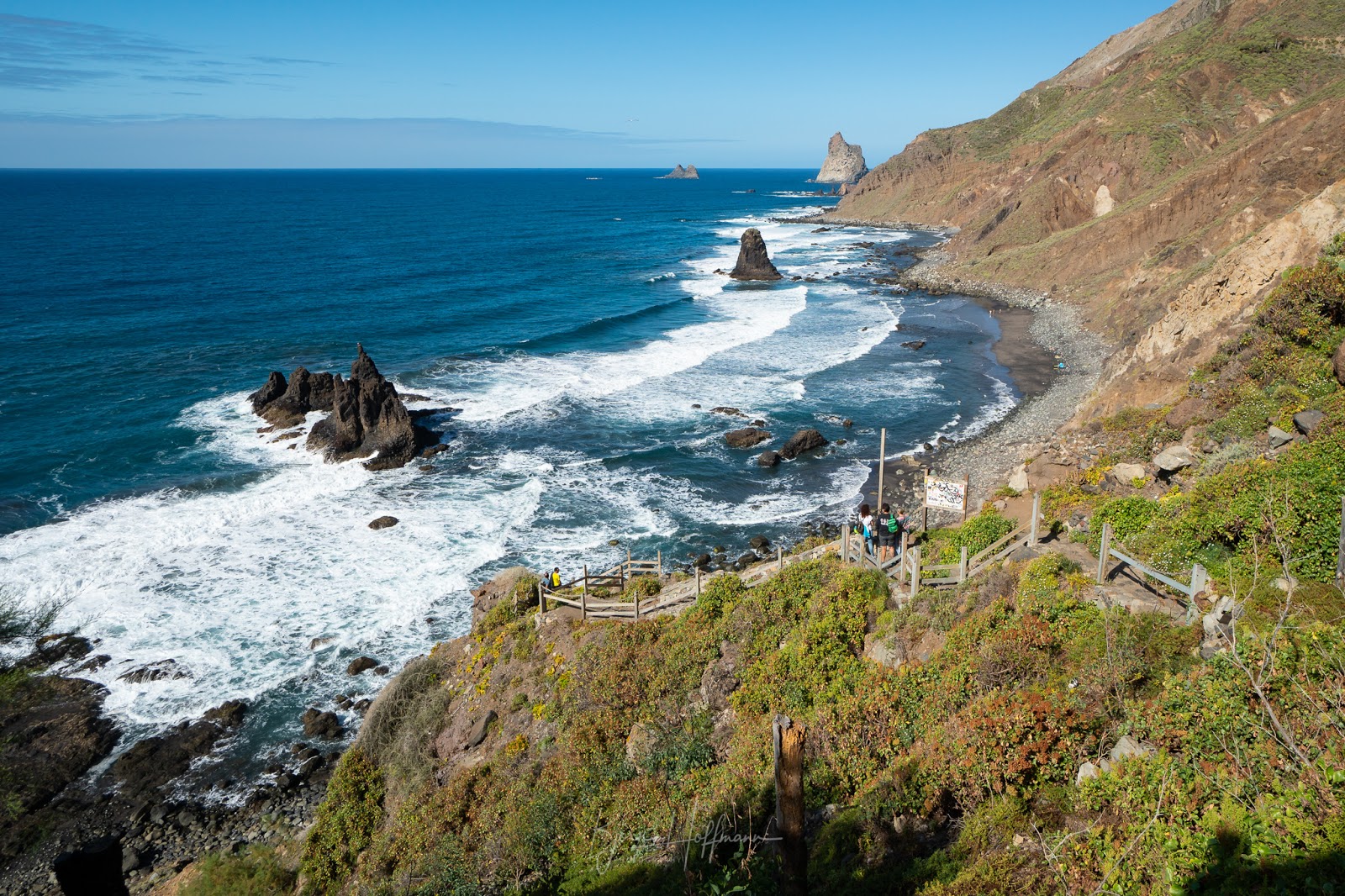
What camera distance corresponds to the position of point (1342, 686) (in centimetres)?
717

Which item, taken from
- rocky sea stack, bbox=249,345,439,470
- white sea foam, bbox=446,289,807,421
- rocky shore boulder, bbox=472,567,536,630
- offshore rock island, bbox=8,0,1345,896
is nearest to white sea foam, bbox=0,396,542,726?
offshore rock island, bbox=8,0,1345,896

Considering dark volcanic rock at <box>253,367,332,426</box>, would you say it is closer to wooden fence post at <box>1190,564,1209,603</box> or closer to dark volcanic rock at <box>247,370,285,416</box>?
dark volcanic rock at <box>247,370,285,416</box>

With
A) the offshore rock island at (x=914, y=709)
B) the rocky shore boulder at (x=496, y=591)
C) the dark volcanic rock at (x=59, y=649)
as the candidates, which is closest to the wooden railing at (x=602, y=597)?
the offshore rock island at (x=914, y=709)

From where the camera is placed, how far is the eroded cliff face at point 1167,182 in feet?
101

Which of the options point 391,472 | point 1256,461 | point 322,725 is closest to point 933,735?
point 1256,461

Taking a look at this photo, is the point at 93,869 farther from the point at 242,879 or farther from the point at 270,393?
the point at 270,393

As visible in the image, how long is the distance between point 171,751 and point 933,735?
65.1 feet

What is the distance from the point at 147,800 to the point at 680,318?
52.6 m

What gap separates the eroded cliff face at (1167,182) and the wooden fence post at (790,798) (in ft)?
91.3

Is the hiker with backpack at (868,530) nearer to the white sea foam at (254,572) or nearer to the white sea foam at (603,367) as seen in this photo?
the white sea foam at (254,572)

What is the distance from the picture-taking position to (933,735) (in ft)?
34.1

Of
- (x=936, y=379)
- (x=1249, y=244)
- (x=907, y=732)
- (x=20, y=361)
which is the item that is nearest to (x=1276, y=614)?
(x=907, y=732)

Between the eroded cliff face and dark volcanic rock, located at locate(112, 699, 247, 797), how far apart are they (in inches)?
1268

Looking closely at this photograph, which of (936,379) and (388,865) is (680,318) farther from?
(388,865)
